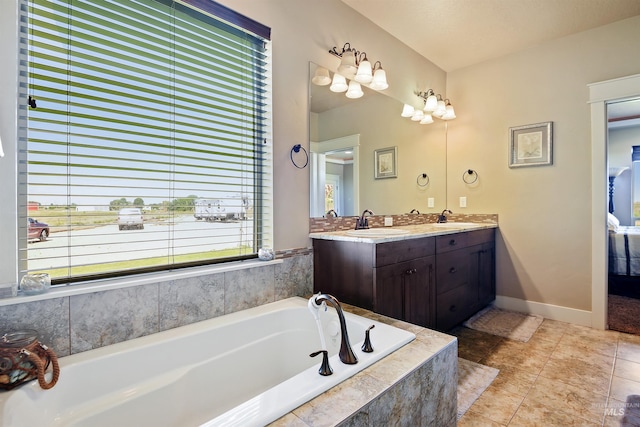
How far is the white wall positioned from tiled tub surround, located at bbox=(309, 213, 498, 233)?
Result: 11cm

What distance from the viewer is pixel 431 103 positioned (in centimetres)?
325

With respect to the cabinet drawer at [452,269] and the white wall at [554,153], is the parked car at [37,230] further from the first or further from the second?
the white wall at [554,153]

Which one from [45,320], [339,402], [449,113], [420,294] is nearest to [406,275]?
[420,294]

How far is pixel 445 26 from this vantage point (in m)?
2.74

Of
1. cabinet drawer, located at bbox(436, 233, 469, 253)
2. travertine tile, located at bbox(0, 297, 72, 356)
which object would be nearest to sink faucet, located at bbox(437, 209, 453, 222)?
cabinet drawer, located at bbox(436, 233, 469, 253)

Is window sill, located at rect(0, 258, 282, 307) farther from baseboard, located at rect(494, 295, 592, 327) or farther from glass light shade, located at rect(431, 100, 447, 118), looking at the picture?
baseboard, located at rect(494, 295, 592, 327)

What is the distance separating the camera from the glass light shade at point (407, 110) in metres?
3.06

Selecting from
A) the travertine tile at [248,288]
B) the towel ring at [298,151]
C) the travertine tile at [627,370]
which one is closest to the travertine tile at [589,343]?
the travertine tile at [627,370]

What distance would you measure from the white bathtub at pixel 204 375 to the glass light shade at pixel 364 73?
1.73m

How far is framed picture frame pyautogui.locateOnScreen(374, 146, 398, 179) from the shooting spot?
→ 2.74 metres

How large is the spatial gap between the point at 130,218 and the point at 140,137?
392 millimetres

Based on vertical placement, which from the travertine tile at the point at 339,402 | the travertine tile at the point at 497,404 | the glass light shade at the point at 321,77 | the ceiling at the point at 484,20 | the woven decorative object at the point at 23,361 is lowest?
the travertine tile at the point at 497,404

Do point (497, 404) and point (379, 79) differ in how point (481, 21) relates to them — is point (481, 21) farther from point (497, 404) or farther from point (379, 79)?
point (497, 404)

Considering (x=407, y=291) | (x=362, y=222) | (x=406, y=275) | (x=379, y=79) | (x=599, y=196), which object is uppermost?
(x=379, y=79)
